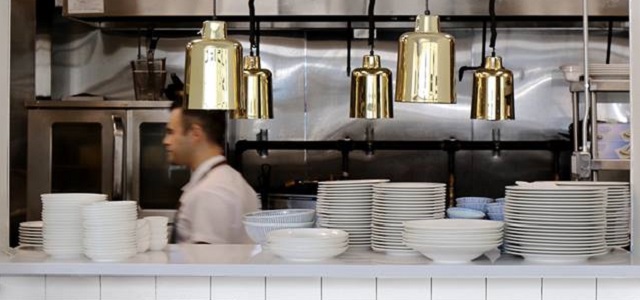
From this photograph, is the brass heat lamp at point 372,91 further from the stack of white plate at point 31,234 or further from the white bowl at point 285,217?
the stack of white plate at point 31,234

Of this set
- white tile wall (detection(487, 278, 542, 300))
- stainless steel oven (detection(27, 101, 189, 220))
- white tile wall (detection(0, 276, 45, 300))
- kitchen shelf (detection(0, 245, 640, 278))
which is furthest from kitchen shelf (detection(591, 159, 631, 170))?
white tile wall (detection(0, 276, 45, 300))

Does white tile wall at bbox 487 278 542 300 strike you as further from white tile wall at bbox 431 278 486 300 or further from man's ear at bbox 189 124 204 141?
man's ear at bbox 189 124 204 141

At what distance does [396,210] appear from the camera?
2.80m

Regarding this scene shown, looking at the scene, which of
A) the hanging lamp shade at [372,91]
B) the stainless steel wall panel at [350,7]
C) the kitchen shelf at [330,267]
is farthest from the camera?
the stainless steel wall panel at [350,7]

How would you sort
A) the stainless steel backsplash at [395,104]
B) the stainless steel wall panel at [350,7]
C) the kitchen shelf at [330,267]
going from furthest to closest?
the stainless steel backsplash at [395,104] < the stainless steel wall panel at [350,7] < the kitchen shelf at [330,267]

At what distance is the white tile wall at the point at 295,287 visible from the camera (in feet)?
8.68

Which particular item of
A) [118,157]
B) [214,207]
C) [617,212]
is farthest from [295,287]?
[118,157]

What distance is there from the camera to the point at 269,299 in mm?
2658

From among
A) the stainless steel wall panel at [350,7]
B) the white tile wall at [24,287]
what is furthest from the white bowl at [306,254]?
the stainless steel wall panel at [350,7]

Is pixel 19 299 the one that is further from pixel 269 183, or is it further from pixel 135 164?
pixel 269 183

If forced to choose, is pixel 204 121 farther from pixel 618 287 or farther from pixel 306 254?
pixel 618 287

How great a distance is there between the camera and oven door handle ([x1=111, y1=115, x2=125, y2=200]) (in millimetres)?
5273

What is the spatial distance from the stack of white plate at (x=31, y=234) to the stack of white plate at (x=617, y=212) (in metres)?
1.85

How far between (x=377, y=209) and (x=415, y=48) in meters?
0.55
